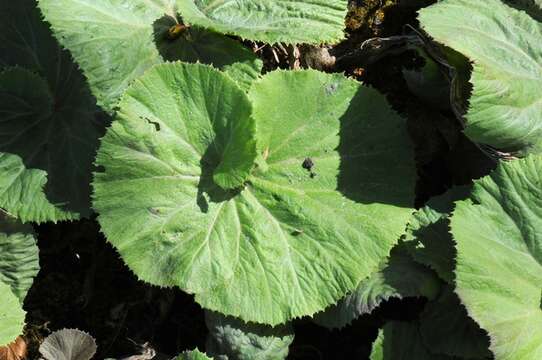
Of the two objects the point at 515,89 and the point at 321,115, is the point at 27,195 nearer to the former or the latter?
the point at 321,115

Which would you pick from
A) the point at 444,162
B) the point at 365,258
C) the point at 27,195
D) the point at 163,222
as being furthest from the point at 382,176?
the point at 27,195

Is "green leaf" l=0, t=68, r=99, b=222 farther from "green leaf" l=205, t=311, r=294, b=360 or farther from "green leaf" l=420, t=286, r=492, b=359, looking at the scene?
"green leaf" l=420, t=286, r=492, b=359

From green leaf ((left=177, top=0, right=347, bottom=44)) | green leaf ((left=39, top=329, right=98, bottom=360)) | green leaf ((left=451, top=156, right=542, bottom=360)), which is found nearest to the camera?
green leaf ((left=451, top=156, right=542, bottom=360))

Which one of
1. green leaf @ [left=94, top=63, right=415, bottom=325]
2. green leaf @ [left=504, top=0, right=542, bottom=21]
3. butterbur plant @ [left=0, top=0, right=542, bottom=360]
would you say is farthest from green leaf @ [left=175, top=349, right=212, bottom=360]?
green leaf @ [left=504, top=0, right=542, bottom=21]

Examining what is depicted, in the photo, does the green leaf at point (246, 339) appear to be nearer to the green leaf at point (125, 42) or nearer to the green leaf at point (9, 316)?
the green leaf at point (9, 316)

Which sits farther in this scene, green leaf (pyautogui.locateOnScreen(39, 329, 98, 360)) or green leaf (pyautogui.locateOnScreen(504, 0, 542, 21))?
green leaf (pyautogui.locateOnScreen(39, 329, 98, 360))

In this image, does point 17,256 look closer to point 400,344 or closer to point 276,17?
point 276,17
